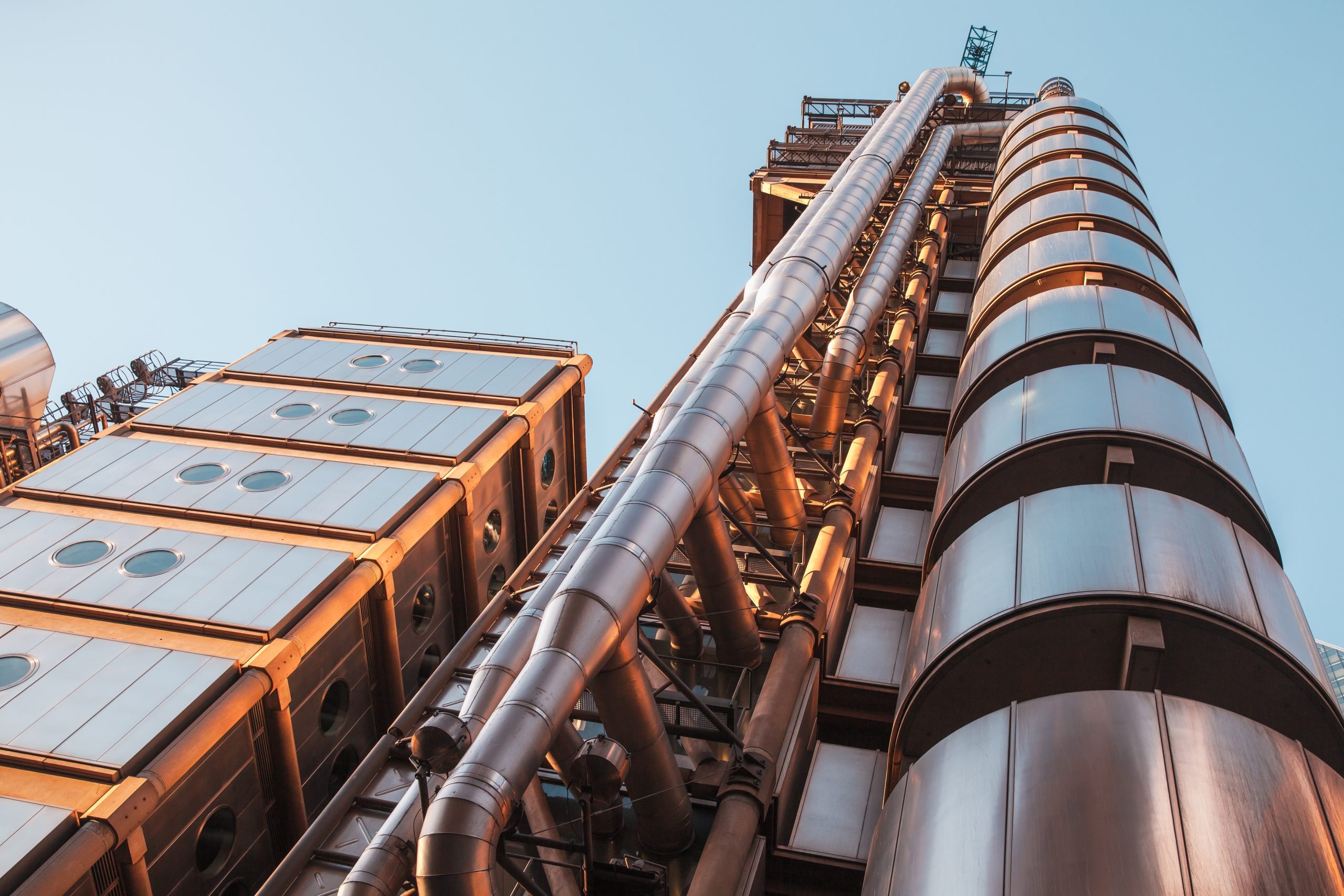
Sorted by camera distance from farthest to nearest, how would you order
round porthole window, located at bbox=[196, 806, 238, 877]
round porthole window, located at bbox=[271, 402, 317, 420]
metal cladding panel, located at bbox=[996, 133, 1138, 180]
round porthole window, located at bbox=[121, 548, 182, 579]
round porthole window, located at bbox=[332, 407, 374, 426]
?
metal cladding panel, located at bbox=[996, 133, 1138, 180] < round porthole window, located at bbox=[271, 402, 317, 420] < round porthole window, located at bbox=[332, 407, 374, 426] < round porthole window, located at bbox=[121, 548, 182, 579] < round porthole window, located at bbox=[196, 806, 238, 877]

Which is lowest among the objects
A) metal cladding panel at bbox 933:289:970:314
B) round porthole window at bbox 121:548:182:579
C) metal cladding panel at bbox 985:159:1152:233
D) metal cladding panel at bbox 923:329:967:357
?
round porthole window at bbox 121:548:182:579

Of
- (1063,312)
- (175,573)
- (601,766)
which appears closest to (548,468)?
(175,573)

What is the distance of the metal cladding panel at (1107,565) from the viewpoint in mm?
11633

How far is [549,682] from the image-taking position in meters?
10.5

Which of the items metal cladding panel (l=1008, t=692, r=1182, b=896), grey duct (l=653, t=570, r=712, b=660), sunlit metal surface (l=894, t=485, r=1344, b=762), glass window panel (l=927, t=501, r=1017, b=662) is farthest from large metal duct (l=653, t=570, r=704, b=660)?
metal cladding panel (l=1008, t=692, r=1182, b=896)

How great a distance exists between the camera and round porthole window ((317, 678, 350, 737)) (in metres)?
21.5

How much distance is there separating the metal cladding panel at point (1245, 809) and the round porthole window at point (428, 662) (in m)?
18.6

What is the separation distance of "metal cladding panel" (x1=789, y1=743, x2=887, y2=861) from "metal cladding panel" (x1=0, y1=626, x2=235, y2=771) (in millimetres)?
10602

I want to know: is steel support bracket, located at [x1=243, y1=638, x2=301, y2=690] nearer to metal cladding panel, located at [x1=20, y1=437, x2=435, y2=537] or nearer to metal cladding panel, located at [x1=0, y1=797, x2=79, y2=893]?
metal cladding panel, located at [x1=0, y1=797, x2=79, y2=893]

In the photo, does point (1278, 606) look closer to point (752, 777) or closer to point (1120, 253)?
point (752, 777)

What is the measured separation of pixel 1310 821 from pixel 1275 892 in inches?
50.8

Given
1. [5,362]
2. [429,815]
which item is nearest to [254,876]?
[429,815]

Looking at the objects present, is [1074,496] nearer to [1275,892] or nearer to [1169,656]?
[1169,656]

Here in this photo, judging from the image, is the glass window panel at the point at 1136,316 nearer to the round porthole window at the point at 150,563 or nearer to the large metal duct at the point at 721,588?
the large metal duct at the point at 721,588
